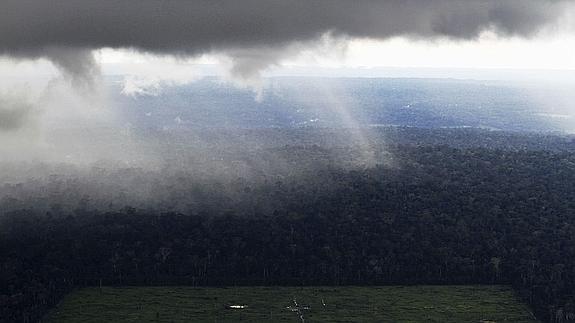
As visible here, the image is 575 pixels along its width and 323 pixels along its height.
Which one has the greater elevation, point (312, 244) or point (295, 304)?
point (312, 244)

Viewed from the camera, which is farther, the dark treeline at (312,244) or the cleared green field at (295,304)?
the dark treeline at (312,244)

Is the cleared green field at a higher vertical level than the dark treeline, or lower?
lower

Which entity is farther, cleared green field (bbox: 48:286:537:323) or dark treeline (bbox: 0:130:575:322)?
dark treeline (bbox: 0:130:575:322)

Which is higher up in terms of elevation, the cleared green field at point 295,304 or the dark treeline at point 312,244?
the dark treeline at point 312,244

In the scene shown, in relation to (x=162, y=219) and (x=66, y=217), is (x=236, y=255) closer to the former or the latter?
(x=162, y=219)

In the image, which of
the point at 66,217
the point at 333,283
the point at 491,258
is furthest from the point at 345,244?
the point at 66,217
